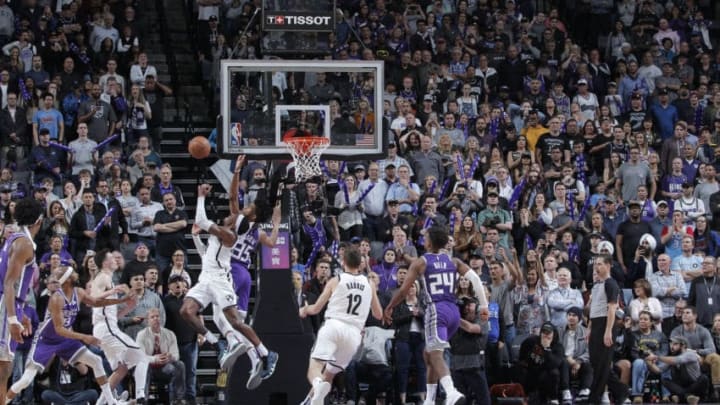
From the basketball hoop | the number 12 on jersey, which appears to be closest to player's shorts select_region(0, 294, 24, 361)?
the number 12 on jersey

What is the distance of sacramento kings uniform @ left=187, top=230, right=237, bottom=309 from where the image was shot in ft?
49.6

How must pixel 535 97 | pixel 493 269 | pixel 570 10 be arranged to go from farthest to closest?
pixel 570 10 → pixel 535 97 → pixel 493 269

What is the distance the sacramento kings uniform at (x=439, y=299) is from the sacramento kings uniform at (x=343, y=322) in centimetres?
68

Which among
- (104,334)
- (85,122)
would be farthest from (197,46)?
(104,334)

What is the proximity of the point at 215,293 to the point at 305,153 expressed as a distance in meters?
2.22

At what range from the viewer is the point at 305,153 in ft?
54.1

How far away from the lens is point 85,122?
2138 centimetres

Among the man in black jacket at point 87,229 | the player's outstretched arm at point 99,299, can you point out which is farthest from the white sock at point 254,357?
the man in black jacket at point 87,229

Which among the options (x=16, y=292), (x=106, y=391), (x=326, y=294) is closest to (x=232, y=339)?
(x=326, y=294)

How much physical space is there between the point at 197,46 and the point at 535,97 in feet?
19.3

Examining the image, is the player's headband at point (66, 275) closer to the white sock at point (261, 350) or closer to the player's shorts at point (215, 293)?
the player's shorts at point (215, 293)

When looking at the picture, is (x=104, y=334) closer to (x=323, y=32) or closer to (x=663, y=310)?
(x=323, y=32)

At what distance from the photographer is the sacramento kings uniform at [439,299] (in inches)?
575

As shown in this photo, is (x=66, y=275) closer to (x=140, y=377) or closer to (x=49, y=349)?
(x=49, y=349)
